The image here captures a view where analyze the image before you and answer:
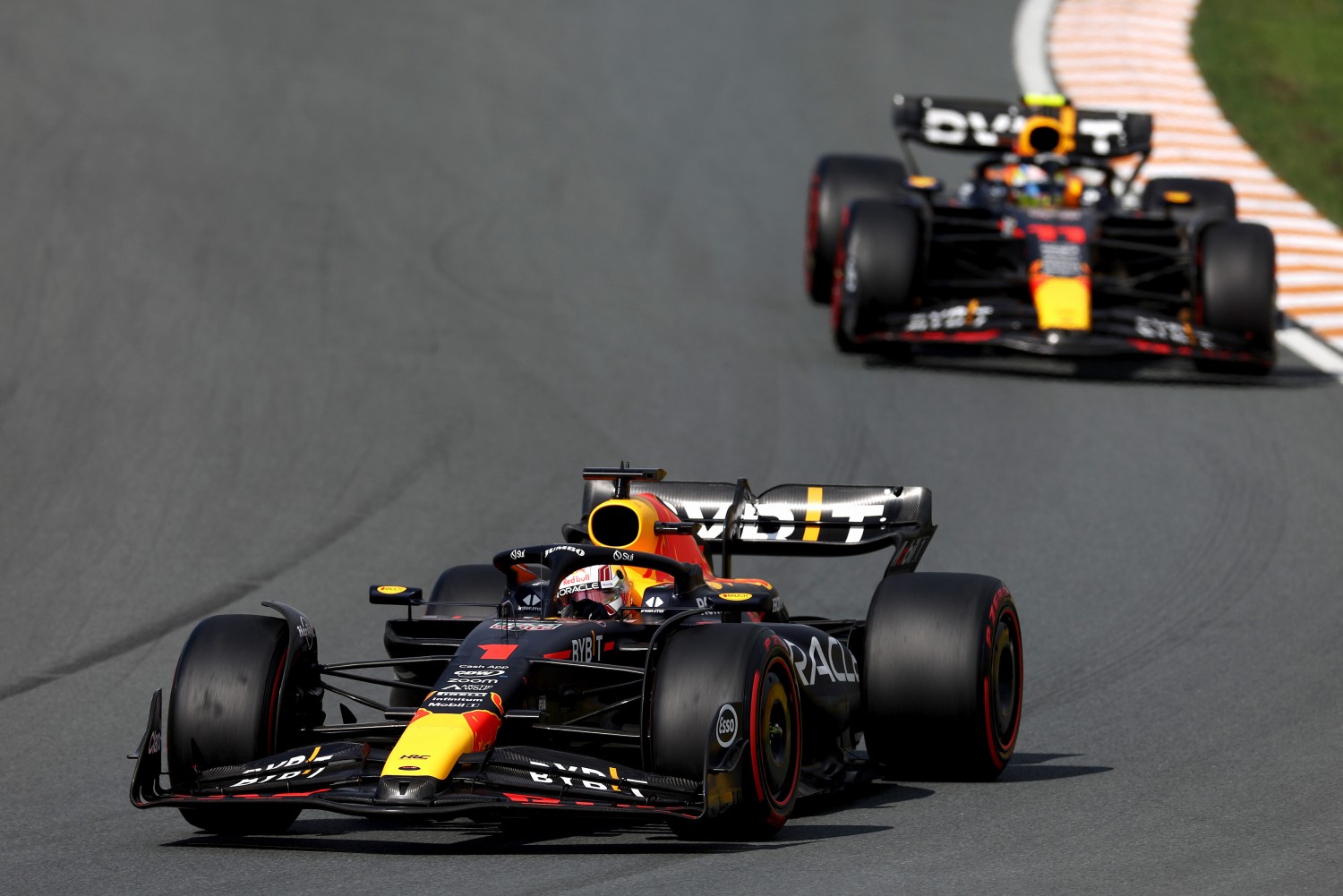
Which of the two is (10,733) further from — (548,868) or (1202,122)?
(1202,122)

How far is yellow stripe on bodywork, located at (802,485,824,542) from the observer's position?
10023 millimetres

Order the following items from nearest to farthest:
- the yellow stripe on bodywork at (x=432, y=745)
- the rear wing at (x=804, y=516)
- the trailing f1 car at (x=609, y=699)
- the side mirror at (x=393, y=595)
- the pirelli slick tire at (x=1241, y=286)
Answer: the yellow stripe on bodywork at (x=432, y=745) < the trailing f1 car at (x=609, y=699) < the side mirror at (x=393, y=595) < the rear wing at (x=804, y=516) < the pirelli slick tire at (x=1241, y=286)

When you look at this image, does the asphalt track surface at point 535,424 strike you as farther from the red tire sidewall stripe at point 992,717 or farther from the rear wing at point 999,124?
the rear wing at point 999,124

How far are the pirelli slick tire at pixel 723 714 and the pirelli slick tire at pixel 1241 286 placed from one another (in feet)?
30.9

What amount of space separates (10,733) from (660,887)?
4.43 meters

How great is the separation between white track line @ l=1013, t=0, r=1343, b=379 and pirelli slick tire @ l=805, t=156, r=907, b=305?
3.80m

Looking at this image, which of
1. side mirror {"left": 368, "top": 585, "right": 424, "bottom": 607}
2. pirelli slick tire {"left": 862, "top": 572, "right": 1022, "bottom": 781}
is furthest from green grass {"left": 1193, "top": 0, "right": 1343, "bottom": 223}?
side mirror {"left": 368, "top": 585, "right": 424, "bottom": 607}

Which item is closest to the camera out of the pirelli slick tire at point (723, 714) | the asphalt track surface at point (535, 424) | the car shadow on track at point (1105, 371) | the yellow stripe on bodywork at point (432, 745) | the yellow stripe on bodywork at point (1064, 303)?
the yellow stripe on bodywork at point (432, 745)

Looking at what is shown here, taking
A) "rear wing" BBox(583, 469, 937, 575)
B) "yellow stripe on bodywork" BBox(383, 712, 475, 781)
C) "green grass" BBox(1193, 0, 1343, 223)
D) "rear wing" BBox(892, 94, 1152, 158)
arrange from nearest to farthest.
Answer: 1. "yellow stripe on bodywork" BBox(383, 712, 475, 781)
2. "rear wing" BBox(583, 469, 937, 575)
3. "rear wing" BBox(892, 94, 1152, 158)
4. "green grass" BBox(1193, 0, 1343, 223)

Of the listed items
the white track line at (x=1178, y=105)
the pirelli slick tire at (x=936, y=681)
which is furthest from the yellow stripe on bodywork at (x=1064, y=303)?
the pirelli slick tire at (x=936, y=681)

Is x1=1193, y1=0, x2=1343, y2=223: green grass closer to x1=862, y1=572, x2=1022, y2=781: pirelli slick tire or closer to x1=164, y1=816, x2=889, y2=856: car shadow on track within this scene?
x1=862, y1=572, x2=1022, y2=781: pirelli slick tire

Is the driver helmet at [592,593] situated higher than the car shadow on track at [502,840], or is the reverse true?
the driver helmet at [592,593]

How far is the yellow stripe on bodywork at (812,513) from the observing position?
32.9 feet

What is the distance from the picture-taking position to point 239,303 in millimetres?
17484
